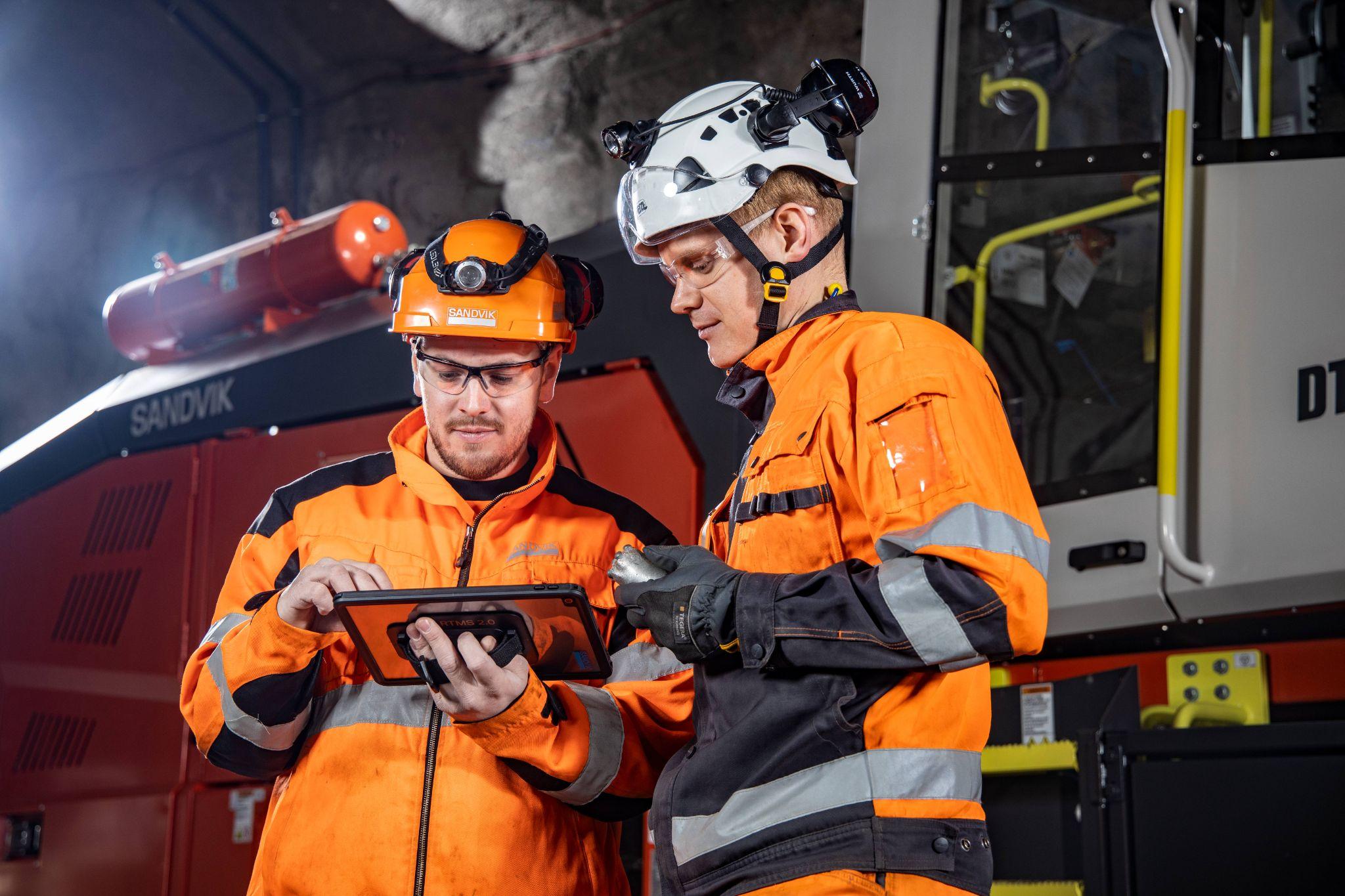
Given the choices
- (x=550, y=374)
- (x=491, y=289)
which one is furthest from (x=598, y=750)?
(x=491, y=289)

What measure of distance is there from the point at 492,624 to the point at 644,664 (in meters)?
0.50

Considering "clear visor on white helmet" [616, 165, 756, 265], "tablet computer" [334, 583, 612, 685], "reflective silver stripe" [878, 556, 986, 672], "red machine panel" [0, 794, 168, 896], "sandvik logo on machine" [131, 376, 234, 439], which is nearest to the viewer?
"reflective silver stripe" [878, 556, 986, 672]

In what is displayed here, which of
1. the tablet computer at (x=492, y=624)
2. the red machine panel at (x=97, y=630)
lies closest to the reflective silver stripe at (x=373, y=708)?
the tablet computer at (x=492, y=624)

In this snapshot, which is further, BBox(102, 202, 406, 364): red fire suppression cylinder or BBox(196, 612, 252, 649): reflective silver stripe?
BBox(102, 202, 406, 364): red fire suppression cylinder

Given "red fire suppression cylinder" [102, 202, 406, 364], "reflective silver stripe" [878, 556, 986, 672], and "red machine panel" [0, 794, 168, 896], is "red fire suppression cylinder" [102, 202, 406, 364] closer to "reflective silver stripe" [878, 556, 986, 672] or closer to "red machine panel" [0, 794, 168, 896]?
"red machine panel" [0, 794, 168, 896]

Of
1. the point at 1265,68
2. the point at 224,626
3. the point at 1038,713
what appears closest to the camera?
the point at 224,626

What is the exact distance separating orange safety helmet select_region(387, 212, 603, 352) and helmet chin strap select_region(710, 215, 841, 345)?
56 centimetres

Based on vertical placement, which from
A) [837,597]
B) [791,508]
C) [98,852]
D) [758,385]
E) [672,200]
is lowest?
[98,852]

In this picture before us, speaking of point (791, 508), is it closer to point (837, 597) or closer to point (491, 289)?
point (837, 597)

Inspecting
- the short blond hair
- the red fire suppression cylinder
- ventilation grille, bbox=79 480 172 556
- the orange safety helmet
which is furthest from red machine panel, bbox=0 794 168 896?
the short blond hair

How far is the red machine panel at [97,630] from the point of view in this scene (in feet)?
12.4

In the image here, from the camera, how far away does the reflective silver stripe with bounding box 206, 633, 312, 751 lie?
2.04 metres

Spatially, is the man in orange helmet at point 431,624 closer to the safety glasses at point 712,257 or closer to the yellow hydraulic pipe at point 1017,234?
the safety glasses at point 712,257

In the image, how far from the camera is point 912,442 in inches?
60.6
